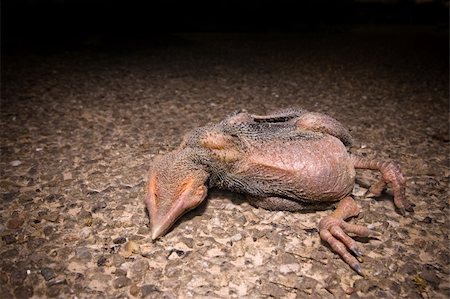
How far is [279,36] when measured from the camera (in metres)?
5.63

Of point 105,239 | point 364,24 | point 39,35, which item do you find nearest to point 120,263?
point 105,239

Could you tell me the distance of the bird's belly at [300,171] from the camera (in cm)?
160

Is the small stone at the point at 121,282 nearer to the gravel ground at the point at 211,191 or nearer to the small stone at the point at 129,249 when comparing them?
the gravel ground at the point at 211,191

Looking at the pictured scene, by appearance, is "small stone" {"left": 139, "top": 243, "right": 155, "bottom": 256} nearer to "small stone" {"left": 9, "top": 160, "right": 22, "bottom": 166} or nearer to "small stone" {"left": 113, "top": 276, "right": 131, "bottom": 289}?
"small stone" {"left": 113, "top": 276, "right": 131, "bottom": 289}

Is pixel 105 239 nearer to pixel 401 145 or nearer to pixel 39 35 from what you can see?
pixel 401 145

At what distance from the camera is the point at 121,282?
1.42 m

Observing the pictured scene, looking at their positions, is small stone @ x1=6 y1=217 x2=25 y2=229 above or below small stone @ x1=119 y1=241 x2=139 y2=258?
above

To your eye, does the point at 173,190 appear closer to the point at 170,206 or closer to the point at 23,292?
the point at 170,206

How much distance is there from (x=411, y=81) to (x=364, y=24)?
367 centimetres

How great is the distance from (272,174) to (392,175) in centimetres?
61

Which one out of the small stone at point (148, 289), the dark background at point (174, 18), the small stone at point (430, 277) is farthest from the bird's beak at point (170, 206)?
the dark background at point (174, 18)

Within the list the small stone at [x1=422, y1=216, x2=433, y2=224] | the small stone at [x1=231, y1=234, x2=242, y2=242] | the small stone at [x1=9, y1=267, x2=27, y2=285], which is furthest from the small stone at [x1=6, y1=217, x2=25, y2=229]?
the small stone at [x1=422, y1=216, x2=433, y2=224]

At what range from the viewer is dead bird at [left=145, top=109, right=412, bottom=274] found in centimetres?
156

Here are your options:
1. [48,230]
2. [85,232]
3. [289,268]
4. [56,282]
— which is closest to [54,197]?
[48,230]
